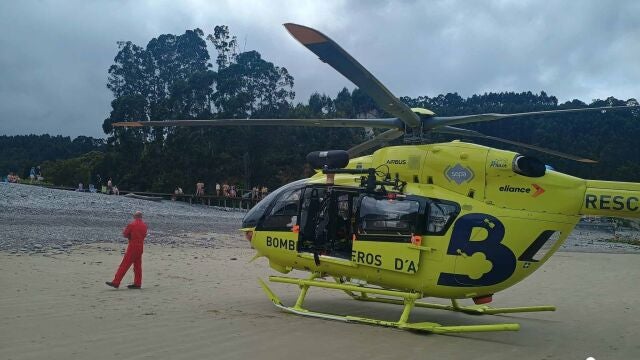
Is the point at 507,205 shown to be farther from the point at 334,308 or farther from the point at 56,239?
the point at 56,239

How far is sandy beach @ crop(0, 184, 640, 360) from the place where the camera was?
6.48 meters

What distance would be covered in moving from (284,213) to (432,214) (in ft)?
8.91

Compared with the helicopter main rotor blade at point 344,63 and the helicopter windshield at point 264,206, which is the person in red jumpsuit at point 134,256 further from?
the helicopter main rotor blade at point 344,63

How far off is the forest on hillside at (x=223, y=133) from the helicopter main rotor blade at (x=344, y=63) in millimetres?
37402

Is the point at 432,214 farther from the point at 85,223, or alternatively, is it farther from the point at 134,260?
the point at 85,223

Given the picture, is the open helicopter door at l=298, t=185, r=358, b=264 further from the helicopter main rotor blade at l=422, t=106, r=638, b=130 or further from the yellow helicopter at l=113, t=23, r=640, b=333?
the helicopter main rotor blade at l=422, t=106, r=638, b=130

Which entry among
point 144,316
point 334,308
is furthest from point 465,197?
point 144,316

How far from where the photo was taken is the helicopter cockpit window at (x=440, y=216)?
793 cm

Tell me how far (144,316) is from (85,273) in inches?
174

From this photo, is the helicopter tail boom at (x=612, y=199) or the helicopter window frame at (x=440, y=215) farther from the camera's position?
the helicopter window frame at (x=440, y=215)

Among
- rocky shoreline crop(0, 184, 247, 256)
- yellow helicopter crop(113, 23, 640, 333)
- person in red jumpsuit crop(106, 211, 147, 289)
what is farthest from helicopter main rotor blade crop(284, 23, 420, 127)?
rocky shoreline crop(0, 184, 247, 256)

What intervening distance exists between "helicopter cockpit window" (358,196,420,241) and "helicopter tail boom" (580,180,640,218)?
2392 mm

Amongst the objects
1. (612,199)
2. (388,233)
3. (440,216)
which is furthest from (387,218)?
(612,199)

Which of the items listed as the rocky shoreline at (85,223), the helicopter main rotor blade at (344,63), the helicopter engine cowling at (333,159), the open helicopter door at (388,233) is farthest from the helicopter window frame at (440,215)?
the rocky shoreline at (85,223)
